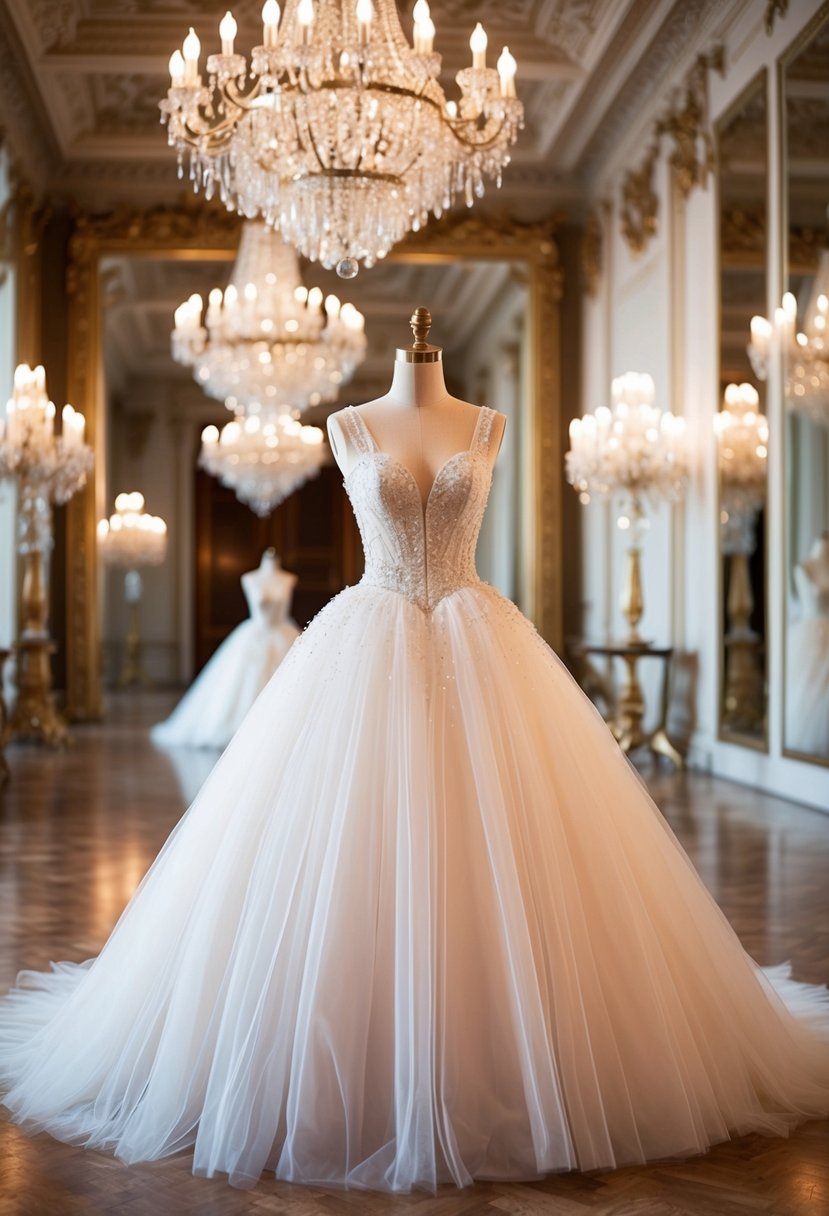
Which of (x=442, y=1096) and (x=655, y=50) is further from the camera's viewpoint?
(x=655, y=50)

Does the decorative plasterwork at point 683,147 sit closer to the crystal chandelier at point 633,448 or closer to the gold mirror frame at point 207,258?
→ the crystal chandelier at point 633,448

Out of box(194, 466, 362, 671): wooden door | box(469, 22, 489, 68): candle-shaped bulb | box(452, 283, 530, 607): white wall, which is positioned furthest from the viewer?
box(194, 466, 362, 671): wooden door

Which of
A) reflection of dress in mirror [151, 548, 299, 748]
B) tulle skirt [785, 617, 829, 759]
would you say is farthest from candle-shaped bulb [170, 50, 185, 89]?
reflection of dress in mirror [151, 548, 299, 748]

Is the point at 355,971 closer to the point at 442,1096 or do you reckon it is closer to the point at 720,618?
the point at 442,1096

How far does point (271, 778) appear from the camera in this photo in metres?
2.46

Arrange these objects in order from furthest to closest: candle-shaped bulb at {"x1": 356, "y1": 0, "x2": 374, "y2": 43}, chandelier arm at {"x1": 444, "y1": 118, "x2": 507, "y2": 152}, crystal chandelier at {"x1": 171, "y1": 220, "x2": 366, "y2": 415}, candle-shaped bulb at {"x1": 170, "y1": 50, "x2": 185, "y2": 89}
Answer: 1. crystal chandelier at {"x1": 171, "y1": 220, "x2": 366, "y2": 415}
2. chandelier arm at {"x1": 444, "y1": 118, "x2": 507, "y2": 152}
3. candle-shaped bulb at {"x1": 170, "y1": 50, "x2": 185, "y2": 89}
4. candle-shaped bulb at {"x1": 356, "y1": 0, "x2": 374, "y2": 43}

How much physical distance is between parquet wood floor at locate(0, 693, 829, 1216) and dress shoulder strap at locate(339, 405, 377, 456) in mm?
1445

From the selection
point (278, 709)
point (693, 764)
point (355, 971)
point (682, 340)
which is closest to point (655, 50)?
point (682, 340)

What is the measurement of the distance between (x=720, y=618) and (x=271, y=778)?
17.0 ft

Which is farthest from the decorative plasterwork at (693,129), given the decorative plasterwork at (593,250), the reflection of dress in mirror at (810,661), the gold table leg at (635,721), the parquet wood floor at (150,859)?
the parquet wood floor at (150,859)

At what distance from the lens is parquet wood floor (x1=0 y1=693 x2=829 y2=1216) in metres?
2.02

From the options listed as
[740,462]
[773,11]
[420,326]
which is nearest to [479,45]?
[773,11]

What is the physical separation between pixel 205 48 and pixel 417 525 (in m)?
6.54

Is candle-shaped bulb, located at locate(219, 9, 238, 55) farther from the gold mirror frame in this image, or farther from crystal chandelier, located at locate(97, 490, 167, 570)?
crystal chandelier, located at locate(97, 490, 167, 570)
